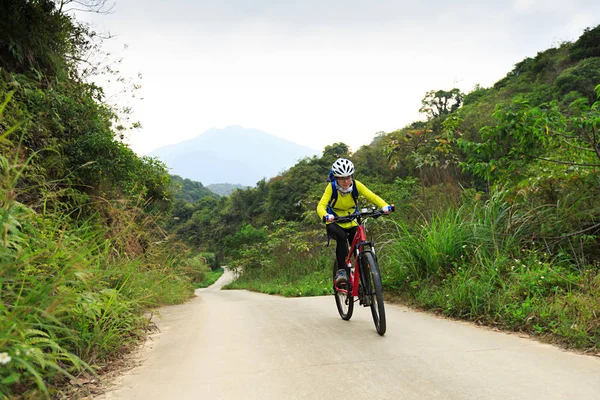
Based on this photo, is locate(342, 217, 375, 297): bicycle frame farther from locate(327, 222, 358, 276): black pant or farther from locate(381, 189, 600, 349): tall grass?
locate(381, 189, 600, 349): tall grass

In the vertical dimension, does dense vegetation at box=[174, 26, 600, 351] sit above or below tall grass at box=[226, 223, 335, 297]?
above

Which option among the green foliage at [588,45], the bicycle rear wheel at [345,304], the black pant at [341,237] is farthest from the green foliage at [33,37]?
the green foliage at [588,45]

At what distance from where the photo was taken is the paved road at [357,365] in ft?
8.81

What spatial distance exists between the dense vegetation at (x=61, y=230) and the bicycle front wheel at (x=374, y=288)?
2.45 meters

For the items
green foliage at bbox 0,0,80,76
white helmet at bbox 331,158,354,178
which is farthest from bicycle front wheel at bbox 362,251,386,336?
green foliage at bbox 0,0,80,76

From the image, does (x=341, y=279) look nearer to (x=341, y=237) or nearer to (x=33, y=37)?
Result: (x=341, y=237)

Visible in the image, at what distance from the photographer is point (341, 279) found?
5.04 metres

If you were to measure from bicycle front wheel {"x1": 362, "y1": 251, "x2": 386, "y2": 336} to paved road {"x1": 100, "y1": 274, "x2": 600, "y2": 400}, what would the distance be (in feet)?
0.53

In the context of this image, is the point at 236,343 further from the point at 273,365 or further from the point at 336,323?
the point at 336,323

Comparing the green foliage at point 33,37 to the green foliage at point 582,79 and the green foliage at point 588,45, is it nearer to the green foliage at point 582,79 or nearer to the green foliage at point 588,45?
the green foliage at point 582,79

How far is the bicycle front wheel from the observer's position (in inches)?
161

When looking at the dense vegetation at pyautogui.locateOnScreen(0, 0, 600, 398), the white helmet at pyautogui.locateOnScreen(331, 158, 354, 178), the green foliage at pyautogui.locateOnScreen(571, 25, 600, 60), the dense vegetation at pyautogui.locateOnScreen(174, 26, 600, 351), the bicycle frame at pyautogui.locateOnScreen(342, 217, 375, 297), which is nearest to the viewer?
the dense vegetation at pyautogui.locateOnScreen(0, 0, 600, 398)

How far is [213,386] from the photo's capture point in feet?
9.39

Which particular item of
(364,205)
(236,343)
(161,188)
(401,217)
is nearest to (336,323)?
(236,343)
